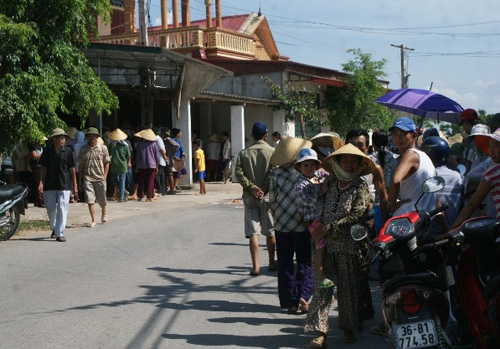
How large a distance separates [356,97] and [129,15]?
1017cm

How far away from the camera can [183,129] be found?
78.7ft

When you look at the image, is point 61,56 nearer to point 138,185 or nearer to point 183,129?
point 138,185

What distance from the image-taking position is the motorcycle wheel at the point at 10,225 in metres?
13.1

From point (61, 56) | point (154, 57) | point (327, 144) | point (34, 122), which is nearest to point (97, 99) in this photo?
point (61, 56)

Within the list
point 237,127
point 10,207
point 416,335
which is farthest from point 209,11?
point 416,335

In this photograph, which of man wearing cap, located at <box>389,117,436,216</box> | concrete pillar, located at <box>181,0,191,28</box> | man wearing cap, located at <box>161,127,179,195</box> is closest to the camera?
man wearing cap, located at <box>389,117,436,216</box>

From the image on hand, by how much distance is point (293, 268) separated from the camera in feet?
25.5

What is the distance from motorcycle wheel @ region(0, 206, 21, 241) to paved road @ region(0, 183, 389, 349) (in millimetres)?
192

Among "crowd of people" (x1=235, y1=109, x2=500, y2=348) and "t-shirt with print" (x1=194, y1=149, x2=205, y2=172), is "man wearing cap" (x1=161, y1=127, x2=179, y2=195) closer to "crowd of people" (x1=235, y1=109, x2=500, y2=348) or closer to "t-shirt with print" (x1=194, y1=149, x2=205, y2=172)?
"t-shirt with print" (x1=194, y1=149, x2=205, y2=172)

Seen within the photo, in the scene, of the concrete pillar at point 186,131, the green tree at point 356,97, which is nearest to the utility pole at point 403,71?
the green tree at point 356,97

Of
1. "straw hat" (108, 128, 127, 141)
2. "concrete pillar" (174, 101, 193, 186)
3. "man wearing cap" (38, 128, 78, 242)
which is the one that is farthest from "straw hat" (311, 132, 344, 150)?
"concrete pillar" (174, 101, 193, 186)

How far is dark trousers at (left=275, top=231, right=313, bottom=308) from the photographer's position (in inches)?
303

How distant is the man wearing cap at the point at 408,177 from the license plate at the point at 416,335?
1.78 metres

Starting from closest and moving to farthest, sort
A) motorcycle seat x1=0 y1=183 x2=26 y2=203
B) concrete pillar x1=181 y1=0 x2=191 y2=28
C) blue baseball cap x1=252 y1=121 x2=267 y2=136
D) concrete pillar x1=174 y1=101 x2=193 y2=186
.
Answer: blue baseball cap x1=252 y1=121 x2=267 y2=136 < motorcycle seat x1=0 y1=183 x2=26 y2=203 < concrete pillar x1=174 y1=101 x2=193 y2=186 < concrete pillar x1=181 y1=0 x2=191 y2=28
